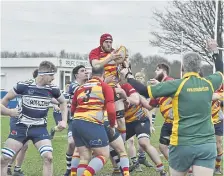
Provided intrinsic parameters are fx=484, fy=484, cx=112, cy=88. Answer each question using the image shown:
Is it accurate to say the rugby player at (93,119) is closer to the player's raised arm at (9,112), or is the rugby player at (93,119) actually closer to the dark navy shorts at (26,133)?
the dark navy shorts at (26,133)

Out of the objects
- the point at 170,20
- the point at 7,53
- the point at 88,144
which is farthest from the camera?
the point at 7,53

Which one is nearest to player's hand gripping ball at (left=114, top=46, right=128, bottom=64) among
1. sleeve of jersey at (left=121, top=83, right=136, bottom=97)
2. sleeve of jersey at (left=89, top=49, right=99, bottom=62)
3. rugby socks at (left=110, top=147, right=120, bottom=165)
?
sleeve of jersey at (left=121, top=83, right=136, bottom=97)

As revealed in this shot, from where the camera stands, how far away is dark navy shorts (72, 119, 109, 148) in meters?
7.07

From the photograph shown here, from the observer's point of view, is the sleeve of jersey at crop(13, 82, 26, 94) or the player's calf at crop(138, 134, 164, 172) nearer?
the sleeve of jersey at crop(13, 82, 26, 94)

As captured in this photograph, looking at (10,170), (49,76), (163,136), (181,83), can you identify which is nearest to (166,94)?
(181,83)

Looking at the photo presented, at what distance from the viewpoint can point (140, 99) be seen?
7246 mm

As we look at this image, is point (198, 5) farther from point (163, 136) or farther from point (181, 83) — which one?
point (181, 83)

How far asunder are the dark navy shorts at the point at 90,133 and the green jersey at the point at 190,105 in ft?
5.26

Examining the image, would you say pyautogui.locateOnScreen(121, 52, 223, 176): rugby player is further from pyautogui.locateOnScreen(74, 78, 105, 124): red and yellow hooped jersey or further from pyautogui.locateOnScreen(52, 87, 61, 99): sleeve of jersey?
pyautogui.locateOnScreen(52, 87, 61, 99): sleeve of jersey

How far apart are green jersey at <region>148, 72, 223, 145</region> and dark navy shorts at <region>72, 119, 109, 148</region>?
5.26 ft

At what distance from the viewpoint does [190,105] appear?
5.68 meters

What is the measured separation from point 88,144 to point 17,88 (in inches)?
60.1

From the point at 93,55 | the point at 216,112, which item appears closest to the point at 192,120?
the point at 93,55

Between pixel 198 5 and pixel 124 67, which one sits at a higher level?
pixel 198 5
